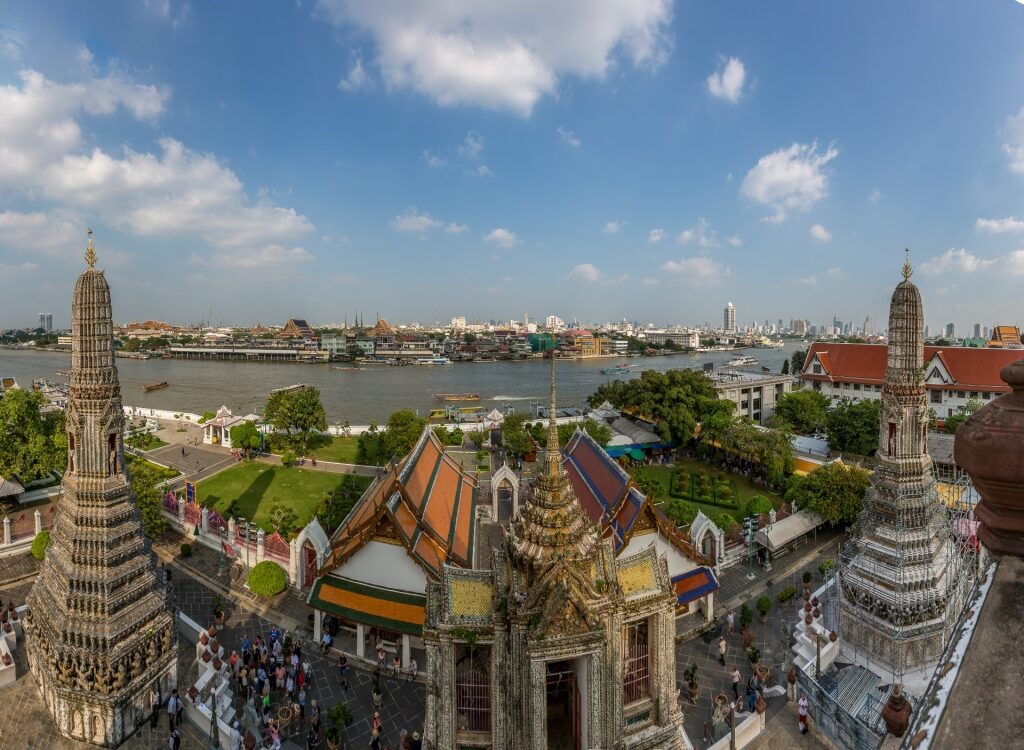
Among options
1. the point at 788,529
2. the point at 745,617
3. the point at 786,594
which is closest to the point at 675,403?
the point at 788,529

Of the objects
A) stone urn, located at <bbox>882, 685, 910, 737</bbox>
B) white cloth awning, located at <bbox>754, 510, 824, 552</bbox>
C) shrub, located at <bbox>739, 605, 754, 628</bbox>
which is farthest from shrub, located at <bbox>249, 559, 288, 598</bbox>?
white cloth awning, located at <bbox>754, 510, 824, 552</bbox>

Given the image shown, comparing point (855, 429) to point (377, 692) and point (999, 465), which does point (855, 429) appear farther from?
point (999, 465)

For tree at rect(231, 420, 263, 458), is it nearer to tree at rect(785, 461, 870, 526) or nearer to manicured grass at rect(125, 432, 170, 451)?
manicured grass at rect(125, 432, 170, 451)

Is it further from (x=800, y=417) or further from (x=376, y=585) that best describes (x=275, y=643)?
(x=800, y=417)

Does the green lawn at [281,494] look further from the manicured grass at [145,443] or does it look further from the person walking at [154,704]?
the person walking at [154,704]

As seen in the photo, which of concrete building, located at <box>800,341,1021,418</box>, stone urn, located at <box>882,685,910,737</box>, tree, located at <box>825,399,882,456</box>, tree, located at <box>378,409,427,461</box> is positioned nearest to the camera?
stone urn, located at <box>882,685,910,737</box>

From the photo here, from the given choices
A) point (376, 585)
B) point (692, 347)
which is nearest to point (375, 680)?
point (376, 585)
